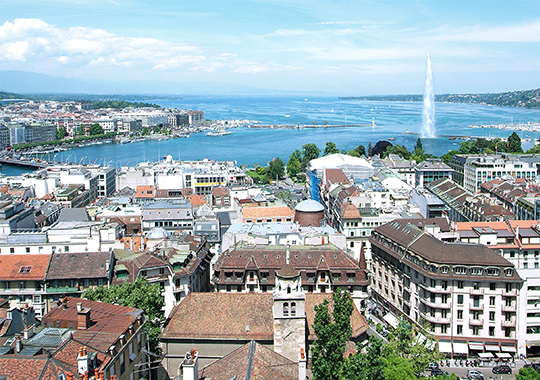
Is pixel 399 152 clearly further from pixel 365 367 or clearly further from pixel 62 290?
pixel 365 367

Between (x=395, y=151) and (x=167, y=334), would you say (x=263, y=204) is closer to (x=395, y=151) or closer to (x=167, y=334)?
(x=167, y=334)

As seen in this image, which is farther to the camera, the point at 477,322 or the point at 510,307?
the point at 477,322

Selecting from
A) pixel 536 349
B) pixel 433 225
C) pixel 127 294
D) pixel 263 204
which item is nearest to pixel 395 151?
pixel 263 204

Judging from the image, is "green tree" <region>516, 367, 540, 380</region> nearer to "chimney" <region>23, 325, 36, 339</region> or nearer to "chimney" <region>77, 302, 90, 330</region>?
"chimney" <region>77, 302, 90, 330</region>

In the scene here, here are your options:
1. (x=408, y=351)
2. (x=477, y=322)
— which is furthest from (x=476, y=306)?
(x=408, y=351)

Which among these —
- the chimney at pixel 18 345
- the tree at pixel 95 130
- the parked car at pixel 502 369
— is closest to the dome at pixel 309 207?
Answer: the parked car at pixel 502 369

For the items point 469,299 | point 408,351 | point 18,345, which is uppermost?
point 18,345
